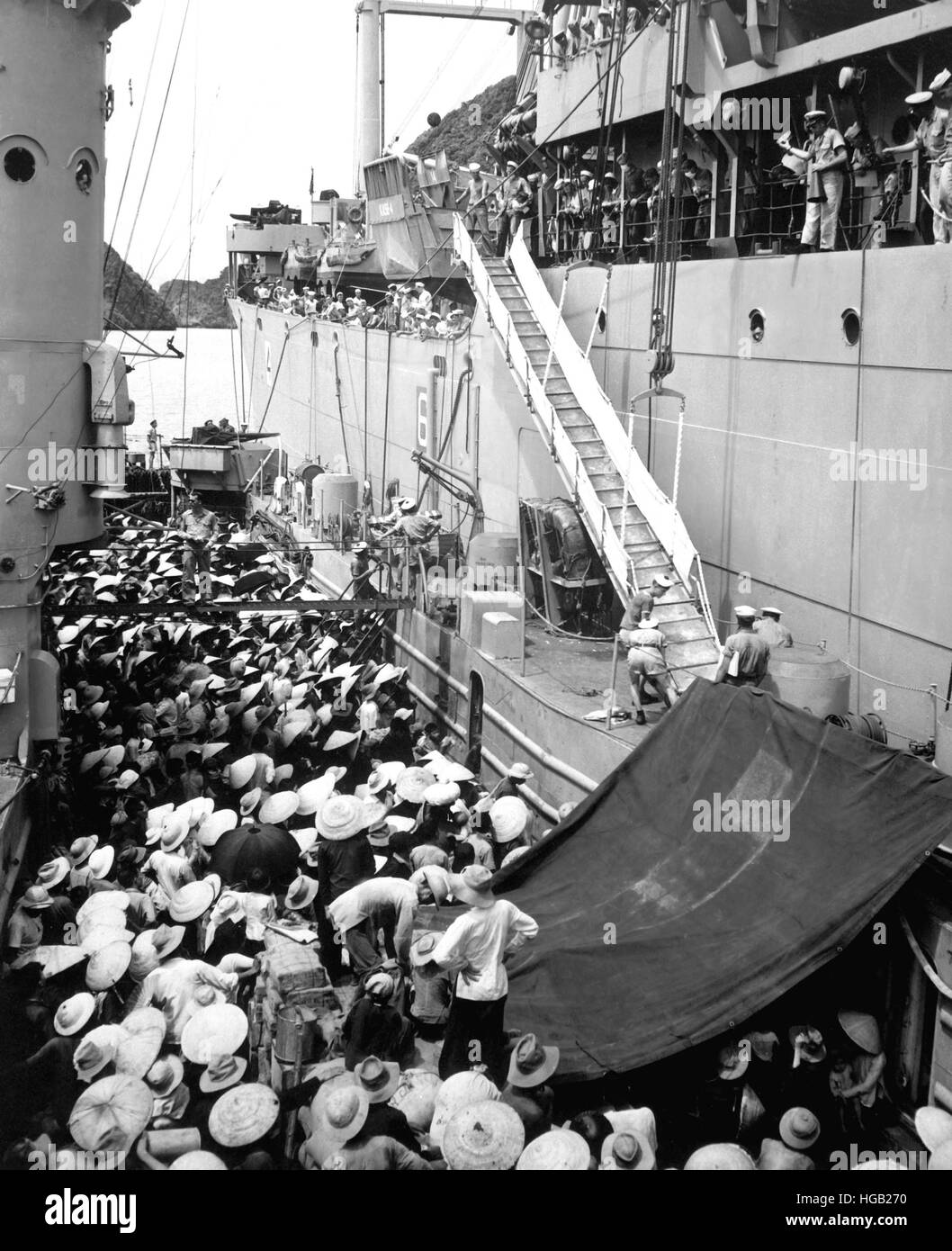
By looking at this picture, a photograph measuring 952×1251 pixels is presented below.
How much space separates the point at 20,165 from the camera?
14.0 m

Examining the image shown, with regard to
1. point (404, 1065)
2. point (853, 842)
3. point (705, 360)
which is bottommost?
point (404, 1065)

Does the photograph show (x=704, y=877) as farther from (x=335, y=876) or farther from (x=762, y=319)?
(x=762, y=319)

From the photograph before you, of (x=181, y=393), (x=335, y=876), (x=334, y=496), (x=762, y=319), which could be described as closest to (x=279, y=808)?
(x=335, y=876)

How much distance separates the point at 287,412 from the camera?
44125 mm

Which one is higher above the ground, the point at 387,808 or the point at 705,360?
the point at 705,360

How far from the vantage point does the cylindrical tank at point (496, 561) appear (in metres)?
19.0

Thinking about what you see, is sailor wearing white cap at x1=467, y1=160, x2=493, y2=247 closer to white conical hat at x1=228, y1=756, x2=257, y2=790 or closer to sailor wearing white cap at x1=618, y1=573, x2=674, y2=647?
sailor wearing white cap at x1=618, y1=573, x2=674, y2=647

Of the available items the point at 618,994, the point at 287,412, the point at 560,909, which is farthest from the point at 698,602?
the point at 287,412

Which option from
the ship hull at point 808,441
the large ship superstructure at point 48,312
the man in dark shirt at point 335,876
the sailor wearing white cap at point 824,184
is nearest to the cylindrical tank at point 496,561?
the ship hull at point 808,441

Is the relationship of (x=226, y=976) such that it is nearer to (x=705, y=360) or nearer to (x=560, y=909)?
(x=560, y=909)

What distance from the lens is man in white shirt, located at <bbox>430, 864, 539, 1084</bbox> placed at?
7.99m

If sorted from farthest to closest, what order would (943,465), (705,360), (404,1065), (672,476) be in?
1. (672,476)
2. (705,360)
3. (943,465)
4. (404,1065)

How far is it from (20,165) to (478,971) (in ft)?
34.4
